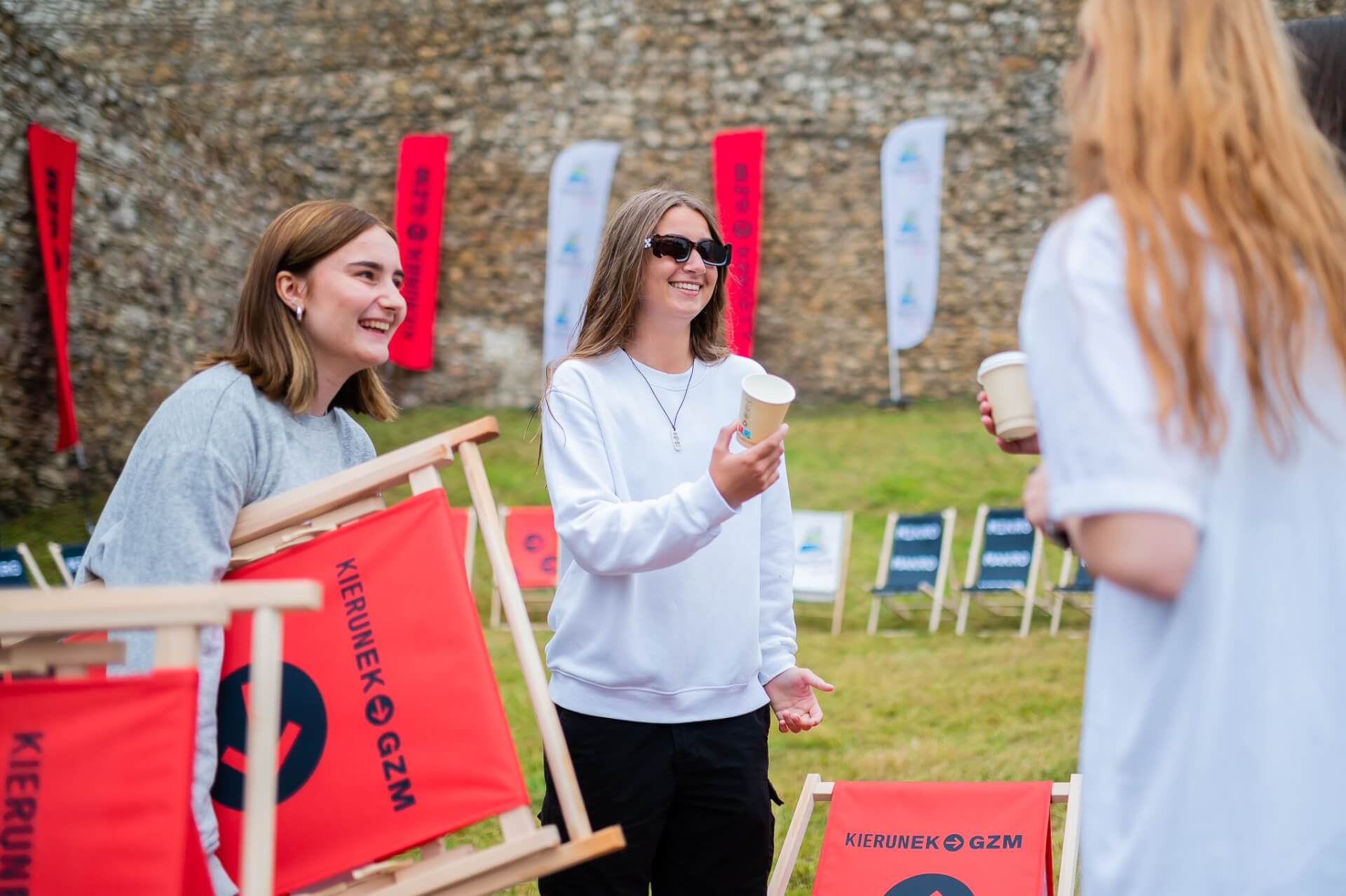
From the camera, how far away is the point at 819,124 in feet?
40.4

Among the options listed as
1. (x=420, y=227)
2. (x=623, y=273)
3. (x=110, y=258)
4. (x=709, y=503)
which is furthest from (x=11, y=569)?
(x=420, y=227)

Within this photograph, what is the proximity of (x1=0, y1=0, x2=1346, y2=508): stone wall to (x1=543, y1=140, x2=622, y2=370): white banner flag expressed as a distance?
1.15 ft

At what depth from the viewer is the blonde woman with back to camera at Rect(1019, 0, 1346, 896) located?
0.92 m

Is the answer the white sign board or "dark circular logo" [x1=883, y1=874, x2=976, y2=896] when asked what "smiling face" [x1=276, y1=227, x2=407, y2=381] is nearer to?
"dark circular logo" [x1=883, y1=874, x2=976, y2=896]

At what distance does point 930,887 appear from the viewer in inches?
88.8

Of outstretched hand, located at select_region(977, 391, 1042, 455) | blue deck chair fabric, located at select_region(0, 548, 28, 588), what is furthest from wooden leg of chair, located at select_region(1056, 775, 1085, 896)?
blue deck chair fabric, located at select_region(0, 548, 28, 588)

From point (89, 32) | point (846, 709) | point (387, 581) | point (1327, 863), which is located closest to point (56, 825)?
point (387, 581)

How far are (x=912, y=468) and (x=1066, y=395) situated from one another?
864 cm

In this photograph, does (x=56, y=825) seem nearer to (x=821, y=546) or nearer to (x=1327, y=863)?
(x=1327, y=863)

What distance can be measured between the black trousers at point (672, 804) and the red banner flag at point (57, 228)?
764cm

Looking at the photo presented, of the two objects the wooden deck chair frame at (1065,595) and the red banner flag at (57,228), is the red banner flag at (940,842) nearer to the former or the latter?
the wooden deck chair frame at (1065,595)

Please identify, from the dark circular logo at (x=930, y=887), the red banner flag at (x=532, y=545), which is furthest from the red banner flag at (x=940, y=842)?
the red banner flag at (x=532, y=545)

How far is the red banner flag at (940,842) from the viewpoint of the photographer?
223 centimetres

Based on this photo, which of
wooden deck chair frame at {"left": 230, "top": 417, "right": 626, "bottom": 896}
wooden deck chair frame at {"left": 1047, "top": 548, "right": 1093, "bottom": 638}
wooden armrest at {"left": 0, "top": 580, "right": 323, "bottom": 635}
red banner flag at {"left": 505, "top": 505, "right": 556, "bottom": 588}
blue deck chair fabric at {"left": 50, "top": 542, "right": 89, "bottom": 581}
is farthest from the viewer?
red banner flag at {"left": 505, "top": 505, "right": 556, "bottom": 588}
